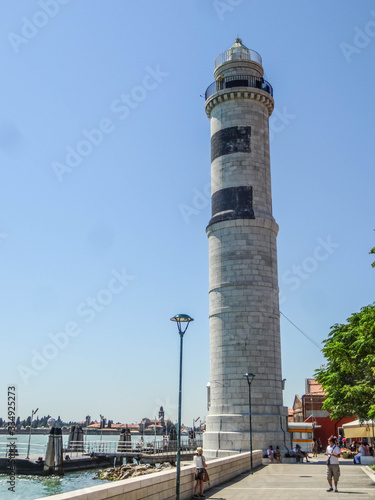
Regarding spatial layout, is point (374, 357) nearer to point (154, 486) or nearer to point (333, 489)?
point (333, 489)

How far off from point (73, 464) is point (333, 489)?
2837cm

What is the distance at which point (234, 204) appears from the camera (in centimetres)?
3622

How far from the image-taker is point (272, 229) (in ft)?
120

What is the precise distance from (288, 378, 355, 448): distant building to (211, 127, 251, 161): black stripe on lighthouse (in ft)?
88.8

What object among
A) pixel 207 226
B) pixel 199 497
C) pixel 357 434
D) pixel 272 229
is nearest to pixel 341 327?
pixel 357 434

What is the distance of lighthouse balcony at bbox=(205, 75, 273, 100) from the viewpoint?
3916 centimetres

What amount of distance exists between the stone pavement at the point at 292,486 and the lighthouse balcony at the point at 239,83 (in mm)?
26855

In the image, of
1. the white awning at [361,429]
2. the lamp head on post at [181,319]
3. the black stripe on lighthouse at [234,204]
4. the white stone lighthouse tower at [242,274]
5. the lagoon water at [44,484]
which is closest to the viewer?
the lamp head on post at [181,319]

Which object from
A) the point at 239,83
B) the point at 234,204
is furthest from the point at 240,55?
the point at 234,204

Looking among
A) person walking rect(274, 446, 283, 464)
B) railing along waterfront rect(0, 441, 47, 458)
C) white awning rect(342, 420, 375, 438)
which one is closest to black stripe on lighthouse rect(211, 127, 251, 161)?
person walking rect(274, 446, 283, 464)

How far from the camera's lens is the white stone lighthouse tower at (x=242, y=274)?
33156mm

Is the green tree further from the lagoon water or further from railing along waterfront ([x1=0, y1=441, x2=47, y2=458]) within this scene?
railing along waterfront ([x1=0, y1=441, x2=47, y2=458])

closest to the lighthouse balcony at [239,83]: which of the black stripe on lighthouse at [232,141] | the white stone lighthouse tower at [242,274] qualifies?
the white stone lighthouse tower at [242,274]

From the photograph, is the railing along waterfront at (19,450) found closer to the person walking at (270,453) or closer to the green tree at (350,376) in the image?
the person walking at (270,453)
